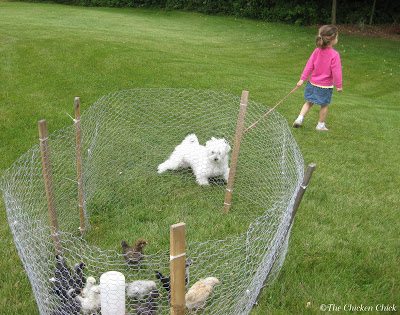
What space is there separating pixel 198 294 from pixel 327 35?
527 cm

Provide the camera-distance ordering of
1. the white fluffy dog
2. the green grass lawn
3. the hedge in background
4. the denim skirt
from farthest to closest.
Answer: the hedge in background, the denim skirt, the white fluffy dog, the green grass lawn

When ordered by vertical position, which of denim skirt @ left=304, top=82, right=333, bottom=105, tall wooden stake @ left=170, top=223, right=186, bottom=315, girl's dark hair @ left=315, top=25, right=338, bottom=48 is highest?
girl's dark hair @ left=315, top=25, right=338, bottom=48

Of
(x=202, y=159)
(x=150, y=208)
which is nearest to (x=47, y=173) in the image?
(x=150, y=208)

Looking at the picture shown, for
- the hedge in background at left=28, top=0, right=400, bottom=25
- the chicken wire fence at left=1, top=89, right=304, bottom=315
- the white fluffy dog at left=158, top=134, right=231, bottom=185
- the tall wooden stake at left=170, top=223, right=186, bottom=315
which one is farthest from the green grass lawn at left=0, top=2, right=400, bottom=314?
the hedge in background at left=28, top=0, right=400, bottom=25

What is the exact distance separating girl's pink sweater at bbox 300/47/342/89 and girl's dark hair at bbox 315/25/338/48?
0.40 feet

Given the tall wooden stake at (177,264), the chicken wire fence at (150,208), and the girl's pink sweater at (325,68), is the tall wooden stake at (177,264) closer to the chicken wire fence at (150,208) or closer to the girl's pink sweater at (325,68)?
the chicken wire fence at (150,208)

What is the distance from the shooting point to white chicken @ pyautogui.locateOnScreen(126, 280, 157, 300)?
116 inches

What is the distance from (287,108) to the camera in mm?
8648

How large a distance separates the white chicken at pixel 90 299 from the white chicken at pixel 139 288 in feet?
0.66

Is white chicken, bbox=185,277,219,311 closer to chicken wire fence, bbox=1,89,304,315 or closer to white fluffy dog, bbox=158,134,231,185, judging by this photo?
chicken wire fence, bbox=1,89,304,315

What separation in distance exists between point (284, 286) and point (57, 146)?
3372mm

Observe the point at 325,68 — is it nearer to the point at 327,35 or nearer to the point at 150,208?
the point at 327,35

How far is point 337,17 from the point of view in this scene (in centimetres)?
2367

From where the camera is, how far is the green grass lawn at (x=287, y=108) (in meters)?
3.61
